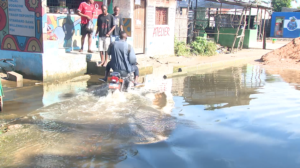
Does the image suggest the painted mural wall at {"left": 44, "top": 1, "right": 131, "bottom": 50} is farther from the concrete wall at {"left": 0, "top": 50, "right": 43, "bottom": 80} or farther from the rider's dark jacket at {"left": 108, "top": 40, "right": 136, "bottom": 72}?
the rider's dark jacket at {"left": 108, "top": 40, "right": 136, "bottom": 72}

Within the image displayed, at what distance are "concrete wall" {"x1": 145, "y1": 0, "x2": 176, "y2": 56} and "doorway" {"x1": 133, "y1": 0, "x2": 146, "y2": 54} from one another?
189 millimetres

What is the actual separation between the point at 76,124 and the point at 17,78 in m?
4.39

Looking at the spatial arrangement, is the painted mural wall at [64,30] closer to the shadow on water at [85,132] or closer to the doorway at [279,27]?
the shadow on water at [85,132]

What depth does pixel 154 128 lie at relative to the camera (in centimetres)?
602

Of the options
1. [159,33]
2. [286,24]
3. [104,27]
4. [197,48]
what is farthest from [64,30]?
[286,24]

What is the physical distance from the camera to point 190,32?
21.0 m

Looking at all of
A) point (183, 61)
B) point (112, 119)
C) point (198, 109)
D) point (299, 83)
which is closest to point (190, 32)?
point (183, 61)

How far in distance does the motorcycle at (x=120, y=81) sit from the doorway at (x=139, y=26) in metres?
6.12

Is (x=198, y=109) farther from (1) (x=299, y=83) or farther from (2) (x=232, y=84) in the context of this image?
(1) (x=299, y=83)

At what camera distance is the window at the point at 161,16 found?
15594mm

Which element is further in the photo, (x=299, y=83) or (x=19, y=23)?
(x=299, y=83)

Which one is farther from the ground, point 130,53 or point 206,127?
point 130,53

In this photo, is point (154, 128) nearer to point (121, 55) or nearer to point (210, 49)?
point (121, 55)

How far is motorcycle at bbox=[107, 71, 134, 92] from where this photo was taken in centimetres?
761
